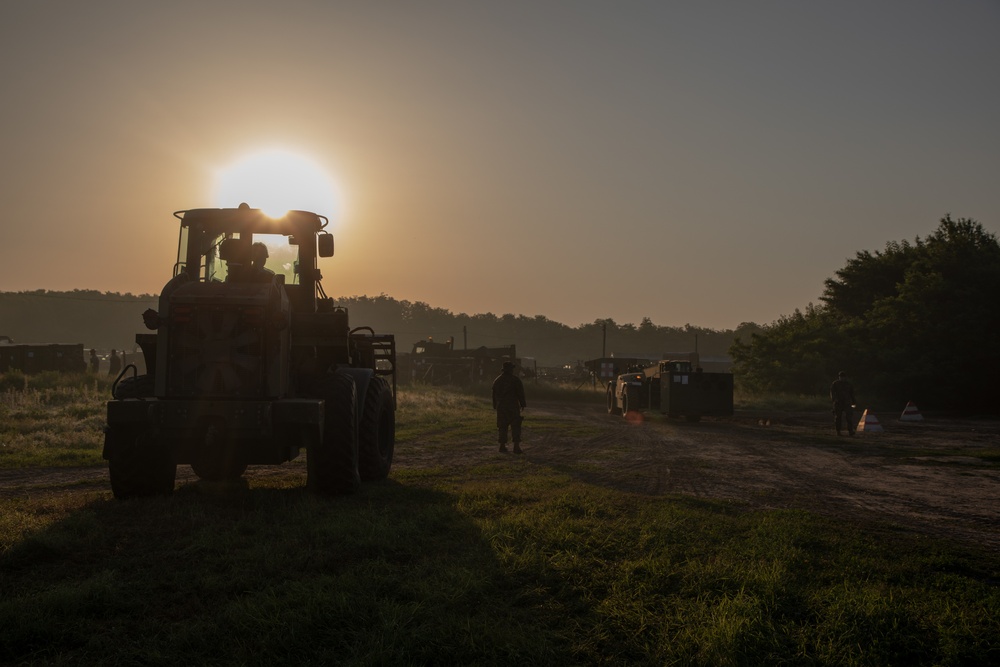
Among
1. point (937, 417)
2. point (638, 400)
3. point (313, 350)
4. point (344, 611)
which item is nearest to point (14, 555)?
point (344, 611)

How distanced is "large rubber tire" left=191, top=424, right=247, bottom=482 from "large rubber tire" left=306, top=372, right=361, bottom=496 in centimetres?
85

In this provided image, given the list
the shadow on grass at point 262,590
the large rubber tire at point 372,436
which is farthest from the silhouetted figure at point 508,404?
the shadow on grass at point 262,590

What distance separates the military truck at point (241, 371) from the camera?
8320 mm

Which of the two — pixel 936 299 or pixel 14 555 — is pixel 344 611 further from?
pixel 936 299

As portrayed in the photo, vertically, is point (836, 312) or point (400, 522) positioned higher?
point (836, 312)

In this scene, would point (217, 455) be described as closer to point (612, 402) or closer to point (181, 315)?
point (181, 315)

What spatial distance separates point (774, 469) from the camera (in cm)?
1394

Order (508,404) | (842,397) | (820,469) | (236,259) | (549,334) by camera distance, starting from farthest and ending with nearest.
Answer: (549,334) → (842,397) → (508,404) → (820,469) → (236,259)

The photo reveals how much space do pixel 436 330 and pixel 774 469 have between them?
174m

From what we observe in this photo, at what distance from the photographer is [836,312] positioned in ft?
161

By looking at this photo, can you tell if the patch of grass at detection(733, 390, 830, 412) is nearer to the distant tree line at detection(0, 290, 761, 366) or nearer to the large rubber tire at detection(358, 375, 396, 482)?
the large rubber tire at detection(358, 375, 396, 482)

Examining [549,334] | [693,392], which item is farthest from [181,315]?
[549,334]

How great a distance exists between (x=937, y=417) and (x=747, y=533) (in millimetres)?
30019

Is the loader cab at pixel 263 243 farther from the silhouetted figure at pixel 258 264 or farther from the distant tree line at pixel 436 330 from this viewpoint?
the distant tree line at pixel 436 330
